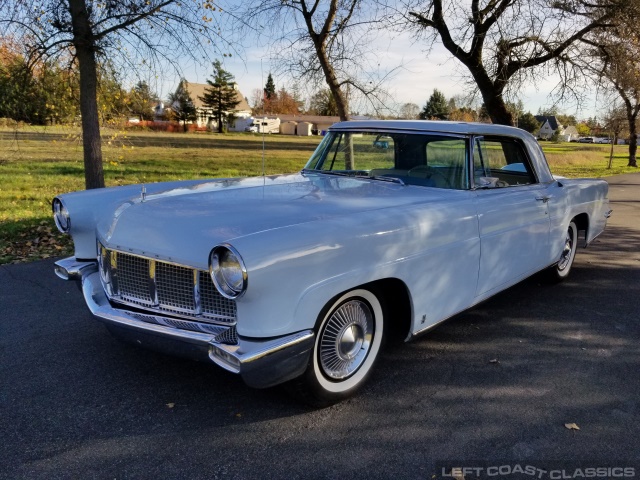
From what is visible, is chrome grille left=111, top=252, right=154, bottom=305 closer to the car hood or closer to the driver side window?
the car hood

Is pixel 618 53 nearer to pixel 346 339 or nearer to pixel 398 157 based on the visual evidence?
pixel 398 157

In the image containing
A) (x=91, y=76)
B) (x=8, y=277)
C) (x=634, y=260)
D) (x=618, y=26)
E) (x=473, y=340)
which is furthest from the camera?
(x=618, y=26)

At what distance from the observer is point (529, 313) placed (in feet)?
15.4

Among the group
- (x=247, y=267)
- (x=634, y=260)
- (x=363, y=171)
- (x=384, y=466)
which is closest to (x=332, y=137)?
(x=363, y=171)

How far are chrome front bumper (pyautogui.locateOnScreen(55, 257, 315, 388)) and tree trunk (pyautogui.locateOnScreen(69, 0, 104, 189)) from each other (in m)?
5.59

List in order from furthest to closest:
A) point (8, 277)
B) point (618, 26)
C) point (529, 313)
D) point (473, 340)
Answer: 1. point (618, 26)
2. point (8, 277)
3. point (529, 313)
4. point (473, 340)

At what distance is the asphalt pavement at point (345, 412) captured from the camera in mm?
2504

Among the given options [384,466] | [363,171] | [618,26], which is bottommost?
[384,466]

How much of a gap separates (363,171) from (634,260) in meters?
4.51

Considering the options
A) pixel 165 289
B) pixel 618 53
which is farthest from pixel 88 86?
pixel 618 53

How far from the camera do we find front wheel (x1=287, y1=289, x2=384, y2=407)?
113 inches

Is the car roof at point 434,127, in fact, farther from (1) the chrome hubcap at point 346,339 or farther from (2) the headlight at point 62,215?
(2) the headlight at point 62,215

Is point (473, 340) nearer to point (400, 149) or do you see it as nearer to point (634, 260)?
point (400, 149)

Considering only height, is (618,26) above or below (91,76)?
above
